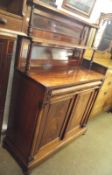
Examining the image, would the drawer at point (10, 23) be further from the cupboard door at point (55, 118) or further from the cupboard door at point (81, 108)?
the cupboard door at point (81, 108)

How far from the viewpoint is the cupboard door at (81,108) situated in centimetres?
188

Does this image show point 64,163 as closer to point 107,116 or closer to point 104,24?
point 107,116

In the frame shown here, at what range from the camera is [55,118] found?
1677 mm

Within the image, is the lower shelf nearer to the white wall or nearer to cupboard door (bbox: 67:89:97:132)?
cupboard door (bbox: 67:89:97:132)

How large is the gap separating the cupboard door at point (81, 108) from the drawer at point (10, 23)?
94cm

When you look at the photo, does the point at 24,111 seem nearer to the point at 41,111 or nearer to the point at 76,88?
the point at 41,111

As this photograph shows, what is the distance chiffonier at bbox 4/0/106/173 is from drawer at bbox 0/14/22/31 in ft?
0.43

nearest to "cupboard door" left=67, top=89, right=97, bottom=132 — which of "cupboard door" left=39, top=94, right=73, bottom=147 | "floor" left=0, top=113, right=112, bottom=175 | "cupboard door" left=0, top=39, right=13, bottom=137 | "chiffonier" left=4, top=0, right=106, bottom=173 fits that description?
"chiffonier" left=4, top=0, right=106, bottom=173

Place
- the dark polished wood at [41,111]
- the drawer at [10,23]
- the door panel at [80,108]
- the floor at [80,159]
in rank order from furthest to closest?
the door panel at [80,108]
the floor at [80,159]
the dark polished wood at [41,111]
the drawer at [10,23]

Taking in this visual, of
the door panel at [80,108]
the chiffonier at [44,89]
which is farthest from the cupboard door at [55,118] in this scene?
the door panel at [80,108]

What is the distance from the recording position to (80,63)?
232cm

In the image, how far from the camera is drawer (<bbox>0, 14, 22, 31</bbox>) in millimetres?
1087

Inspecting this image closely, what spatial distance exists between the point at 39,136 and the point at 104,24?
2092 mm

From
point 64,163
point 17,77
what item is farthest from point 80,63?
point 64,163
